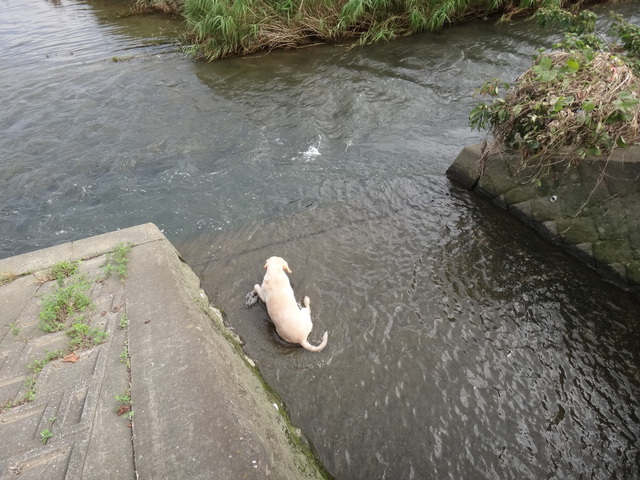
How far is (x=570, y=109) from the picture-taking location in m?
4.43

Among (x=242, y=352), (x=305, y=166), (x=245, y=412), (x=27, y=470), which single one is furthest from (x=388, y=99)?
(x=27, y=470)

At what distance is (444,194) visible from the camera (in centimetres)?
623

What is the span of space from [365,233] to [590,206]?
113 inches

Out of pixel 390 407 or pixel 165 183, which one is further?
pixel 165 183

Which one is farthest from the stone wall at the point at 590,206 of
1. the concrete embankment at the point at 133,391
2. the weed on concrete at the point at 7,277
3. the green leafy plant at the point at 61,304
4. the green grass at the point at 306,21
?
the green grass at the point at 306,21

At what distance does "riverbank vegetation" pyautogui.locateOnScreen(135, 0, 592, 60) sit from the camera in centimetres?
1135

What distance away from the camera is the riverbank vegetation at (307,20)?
11.4 m

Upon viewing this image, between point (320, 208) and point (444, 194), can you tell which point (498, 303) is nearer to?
point (444, 194)

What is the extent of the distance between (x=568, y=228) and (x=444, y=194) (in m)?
1.83

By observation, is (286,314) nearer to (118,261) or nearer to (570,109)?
(118,261)

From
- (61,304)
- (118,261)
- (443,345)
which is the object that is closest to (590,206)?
(443,345)

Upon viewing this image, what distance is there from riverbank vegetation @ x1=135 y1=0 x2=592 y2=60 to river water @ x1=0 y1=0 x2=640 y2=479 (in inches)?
22.2

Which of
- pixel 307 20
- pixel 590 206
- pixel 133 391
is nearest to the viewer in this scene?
pixel 133 391

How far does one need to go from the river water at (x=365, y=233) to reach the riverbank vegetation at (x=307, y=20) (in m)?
0.56
